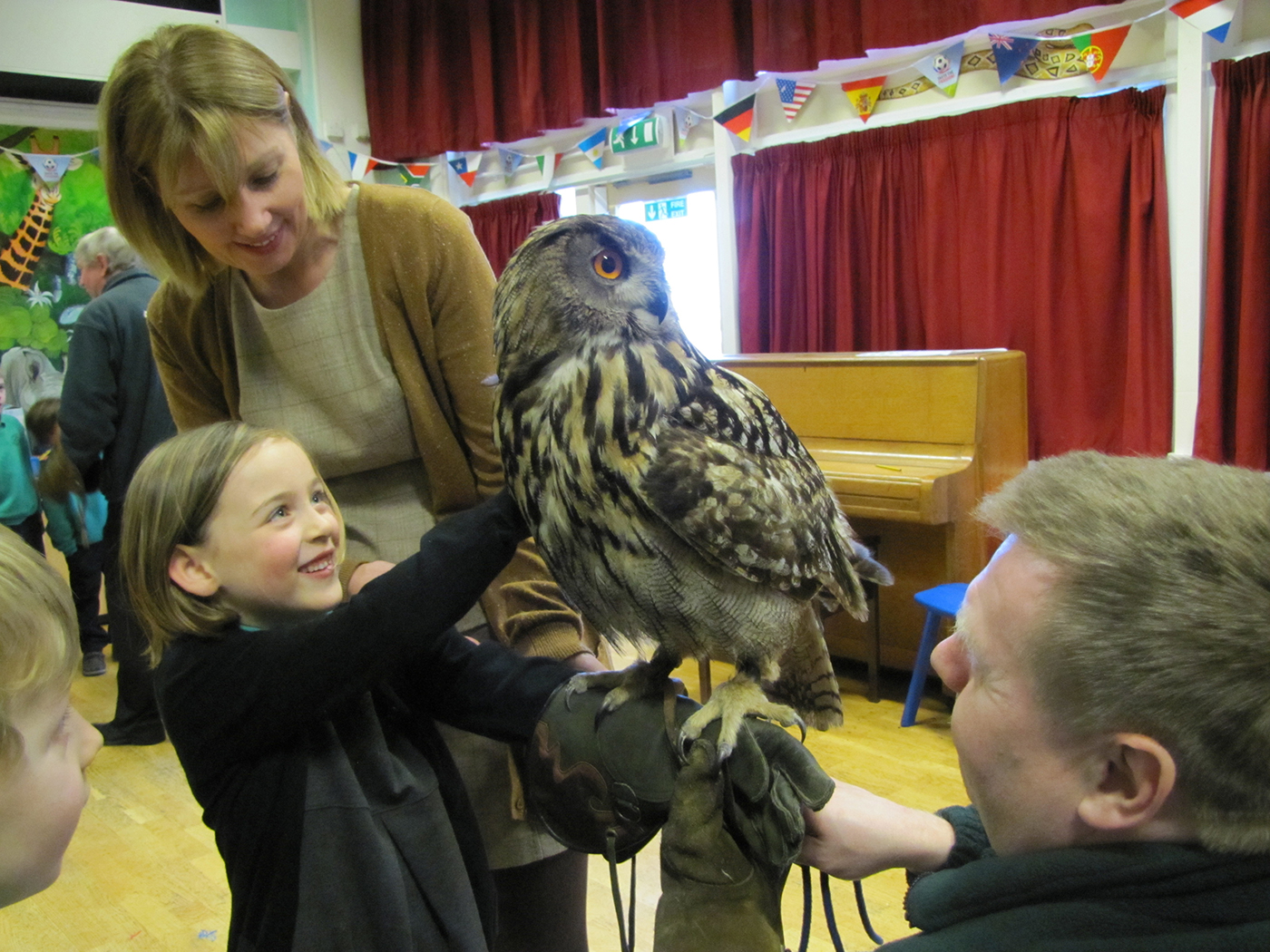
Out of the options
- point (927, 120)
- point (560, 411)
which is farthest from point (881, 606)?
point (560, 411)

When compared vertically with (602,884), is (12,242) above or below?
above

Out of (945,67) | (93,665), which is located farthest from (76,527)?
(945,67)

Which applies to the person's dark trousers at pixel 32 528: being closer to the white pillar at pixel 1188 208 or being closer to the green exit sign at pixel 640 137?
the green exit sign at pixel 640 137

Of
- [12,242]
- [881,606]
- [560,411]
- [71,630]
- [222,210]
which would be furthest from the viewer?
[12,242]

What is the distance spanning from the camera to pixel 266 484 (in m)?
1.01

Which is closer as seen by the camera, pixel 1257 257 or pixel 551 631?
pixel 551 631

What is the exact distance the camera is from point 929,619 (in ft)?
10.3

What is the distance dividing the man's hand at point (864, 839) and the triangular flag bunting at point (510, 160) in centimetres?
540

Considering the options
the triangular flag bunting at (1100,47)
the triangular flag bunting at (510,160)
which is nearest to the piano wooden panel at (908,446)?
the triangular flag bunting at (1100,47)

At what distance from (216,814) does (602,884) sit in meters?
1.75

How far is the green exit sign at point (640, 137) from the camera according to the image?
4922 millimetres

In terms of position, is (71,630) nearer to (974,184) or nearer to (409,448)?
(409,448)

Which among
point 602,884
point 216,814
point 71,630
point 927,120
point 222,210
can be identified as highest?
point 927,120

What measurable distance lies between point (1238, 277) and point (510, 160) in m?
3.93
